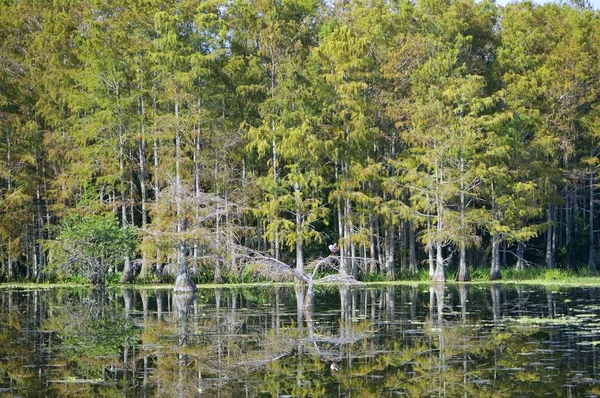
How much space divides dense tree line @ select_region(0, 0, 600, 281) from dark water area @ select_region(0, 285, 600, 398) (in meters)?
11.9

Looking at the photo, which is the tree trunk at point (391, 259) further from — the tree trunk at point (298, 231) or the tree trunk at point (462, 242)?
the tree trunk at point (298, 231)

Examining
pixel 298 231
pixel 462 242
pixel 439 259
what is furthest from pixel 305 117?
pixel 462 242

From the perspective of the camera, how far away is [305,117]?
142 feet

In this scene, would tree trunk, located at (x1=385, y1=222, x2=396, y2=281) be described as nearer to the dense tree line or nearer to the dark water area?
the dense tree line

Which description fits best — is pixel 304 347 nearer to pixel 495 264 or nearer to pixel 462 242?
pixel 462 242

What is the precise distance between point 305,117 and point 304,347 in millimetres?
25059

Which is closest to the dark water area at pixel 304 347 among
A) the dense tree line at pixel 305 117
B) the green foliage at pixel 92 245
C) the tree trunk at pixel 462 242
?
the green foliage at pixel 92 245


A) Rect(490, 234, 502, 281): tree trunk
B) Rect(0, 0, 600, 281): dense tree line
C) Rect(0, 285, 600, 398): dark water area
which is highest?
Rect(0, 0, 600, 281): dense tree line

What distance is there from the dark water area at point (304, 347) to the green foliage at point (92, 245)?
23.1 ft

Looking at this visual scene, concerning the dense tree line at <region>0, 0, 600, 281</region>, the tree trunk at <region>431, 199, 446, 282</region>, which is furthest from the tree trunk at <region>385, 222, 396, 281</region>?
the tree trunk at <region>431, 199, 446, 282</region>

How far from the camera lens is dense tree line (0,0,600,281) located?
43.0m

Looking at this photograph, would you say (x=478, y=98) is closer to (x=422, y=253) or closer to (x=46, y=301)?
(x=422, y=253)

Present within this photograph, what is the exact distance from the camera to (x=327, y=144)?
139ft

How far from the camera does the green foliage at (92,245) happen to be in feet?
127
